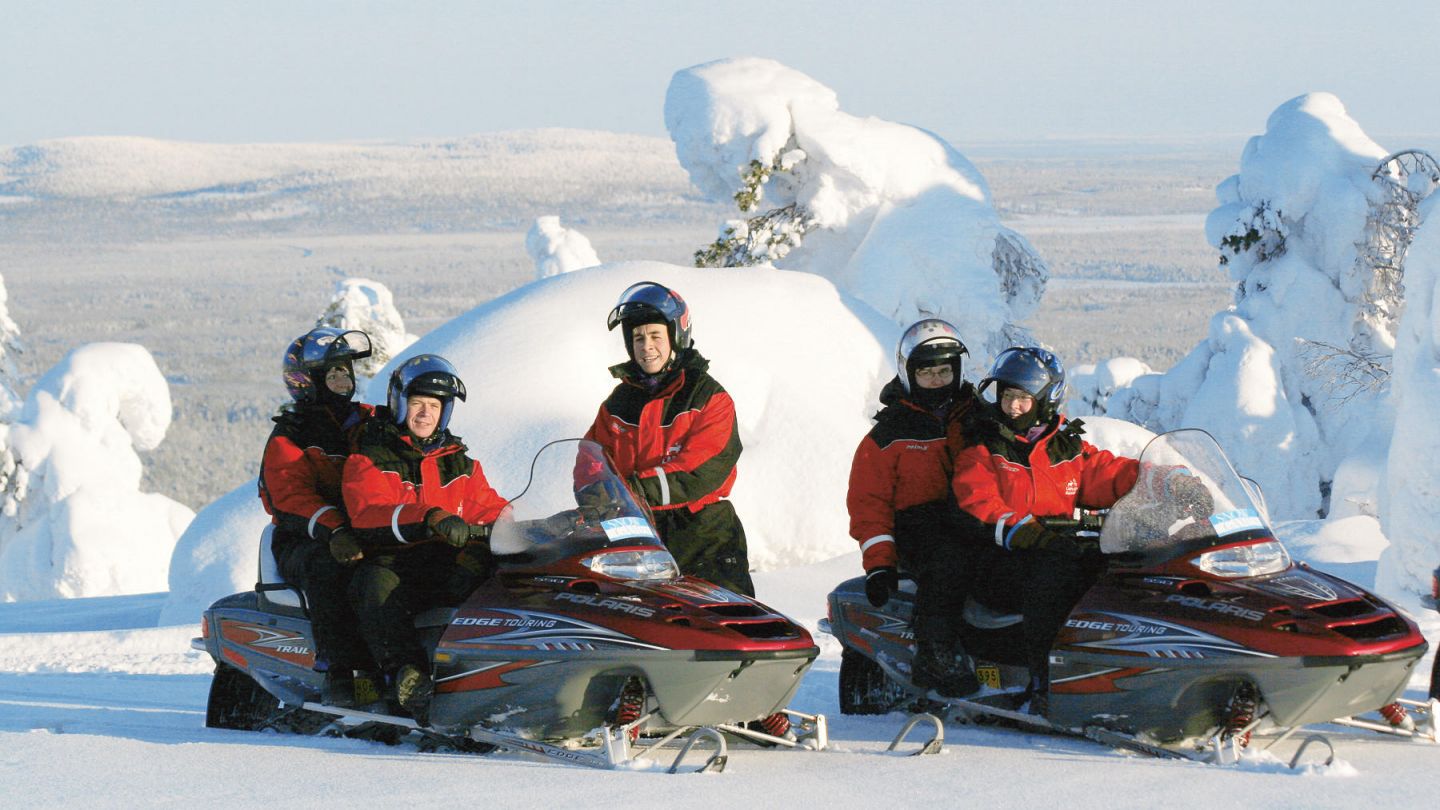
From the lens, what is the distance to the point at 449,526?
215 inches

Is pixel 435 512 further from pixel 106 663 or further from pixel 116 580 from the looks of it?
pixel 116 580

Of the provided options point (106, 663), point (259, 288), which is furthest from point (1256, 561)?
point (259, 288)

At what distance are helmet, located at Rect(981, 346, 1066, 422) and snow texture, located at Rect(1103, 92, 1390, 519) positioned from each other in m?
18.0

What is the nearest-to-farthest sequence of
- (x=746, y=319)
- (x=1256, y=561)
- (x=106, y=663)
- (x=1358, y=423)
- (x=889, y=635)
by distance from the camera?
(x=1256, y=561) < (x=889, y=635) < (x=106, y=663) < (x=746, y=319) < (x=1358, y=423)

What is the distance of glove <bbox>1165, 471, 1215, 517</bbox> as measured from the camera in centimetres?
538

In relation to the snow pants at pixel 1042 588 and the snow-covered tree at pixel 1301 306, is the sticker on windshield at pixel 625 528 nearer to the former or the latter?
the snow pants at pixel 1042 588

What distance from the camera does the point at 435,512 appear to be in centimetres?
557

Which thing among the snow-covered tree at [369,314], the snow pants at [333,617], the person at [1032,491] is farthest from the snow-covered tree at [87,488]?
the person at [1032,491]

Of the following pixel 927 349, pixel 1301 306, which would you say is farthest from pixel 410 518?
pixel 1301 306

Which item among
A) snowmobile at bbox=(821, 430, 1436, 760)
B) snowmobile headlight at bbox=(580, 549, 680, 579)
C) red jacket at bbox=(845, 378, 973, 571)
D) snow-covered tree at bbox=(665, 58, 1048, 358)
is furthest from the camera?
snow-covered tree at bbox=(665, 58, 1048, 358)


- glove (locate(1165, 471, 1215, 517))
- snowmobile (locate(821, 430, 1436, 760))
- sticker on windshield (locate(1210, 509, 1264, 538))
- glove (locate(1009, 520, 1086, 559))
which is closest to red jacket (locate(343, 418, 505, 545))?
glove (locate(1009, 520, 1086, 559))

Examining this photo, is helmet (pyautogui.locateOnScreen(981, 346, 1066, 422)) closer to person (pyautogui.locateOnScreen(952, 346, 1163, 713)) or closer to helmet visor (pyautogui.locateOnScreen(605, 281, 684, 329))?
person (pyautogui.locateOnScreen(952, 346, 1163, 713))

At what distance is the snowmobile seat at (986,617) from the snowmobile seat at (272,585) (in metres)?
2.44

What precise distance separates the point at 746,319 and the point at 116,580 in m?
14.8
